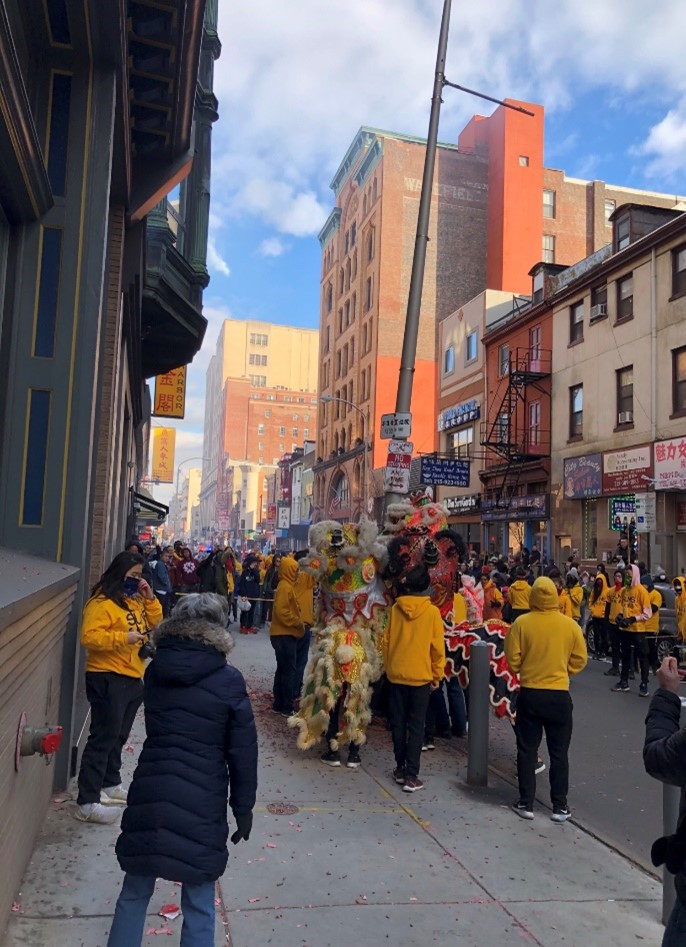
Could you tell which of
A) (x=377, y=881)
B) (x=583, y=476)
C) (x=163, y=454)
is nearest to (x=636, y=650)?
(x=377, y=881)

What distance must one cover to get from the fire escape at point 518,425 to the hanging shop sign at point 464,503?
1561 mm

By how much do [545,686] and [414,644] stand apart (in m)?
1.06

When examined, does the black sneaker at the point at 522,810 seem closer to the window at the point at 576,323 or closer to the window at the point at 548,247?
the window at the point at 576,323

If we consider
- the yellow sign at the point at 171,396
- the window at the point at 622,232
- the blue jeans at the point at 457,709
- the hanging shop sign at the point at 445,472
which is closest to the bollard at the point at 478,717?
the blue jeans at the point at 457,709

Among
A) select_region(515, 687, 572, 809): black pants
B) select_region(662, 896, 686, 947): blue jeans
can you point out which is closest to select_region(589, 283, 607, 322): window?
select_region(515, 687, 572, 809): black pants

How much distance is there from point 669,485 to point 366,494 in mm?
28686

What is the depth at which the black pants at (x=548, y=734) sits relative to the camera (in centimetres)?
573

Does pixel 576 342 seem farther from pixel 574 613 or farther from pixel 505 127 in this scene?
pixel 505 127

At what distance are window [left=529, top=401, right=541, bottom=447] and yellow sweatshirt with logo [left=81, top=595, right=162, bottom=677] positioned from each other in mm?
24458

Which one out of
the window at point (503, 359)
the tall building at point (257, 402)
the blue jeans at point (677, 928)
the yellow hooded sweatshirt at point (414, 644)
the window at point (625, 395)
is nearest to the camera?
the blue jeans at point (677, 928)

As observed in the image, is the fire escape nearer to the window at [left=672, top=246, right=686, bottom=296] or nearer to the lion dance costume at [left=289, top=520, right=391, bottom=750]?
the window at [left=672, top=246, right=686, bottom=296]

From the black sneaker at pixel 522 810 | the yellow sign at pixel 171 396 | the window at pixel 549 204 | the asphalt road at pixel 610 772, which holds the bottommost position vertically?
the asphalt road at pixel 610 772

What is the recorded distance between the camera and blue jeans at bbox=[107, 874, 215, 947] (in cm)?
309

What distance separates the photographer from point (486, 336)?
33.4 meters
